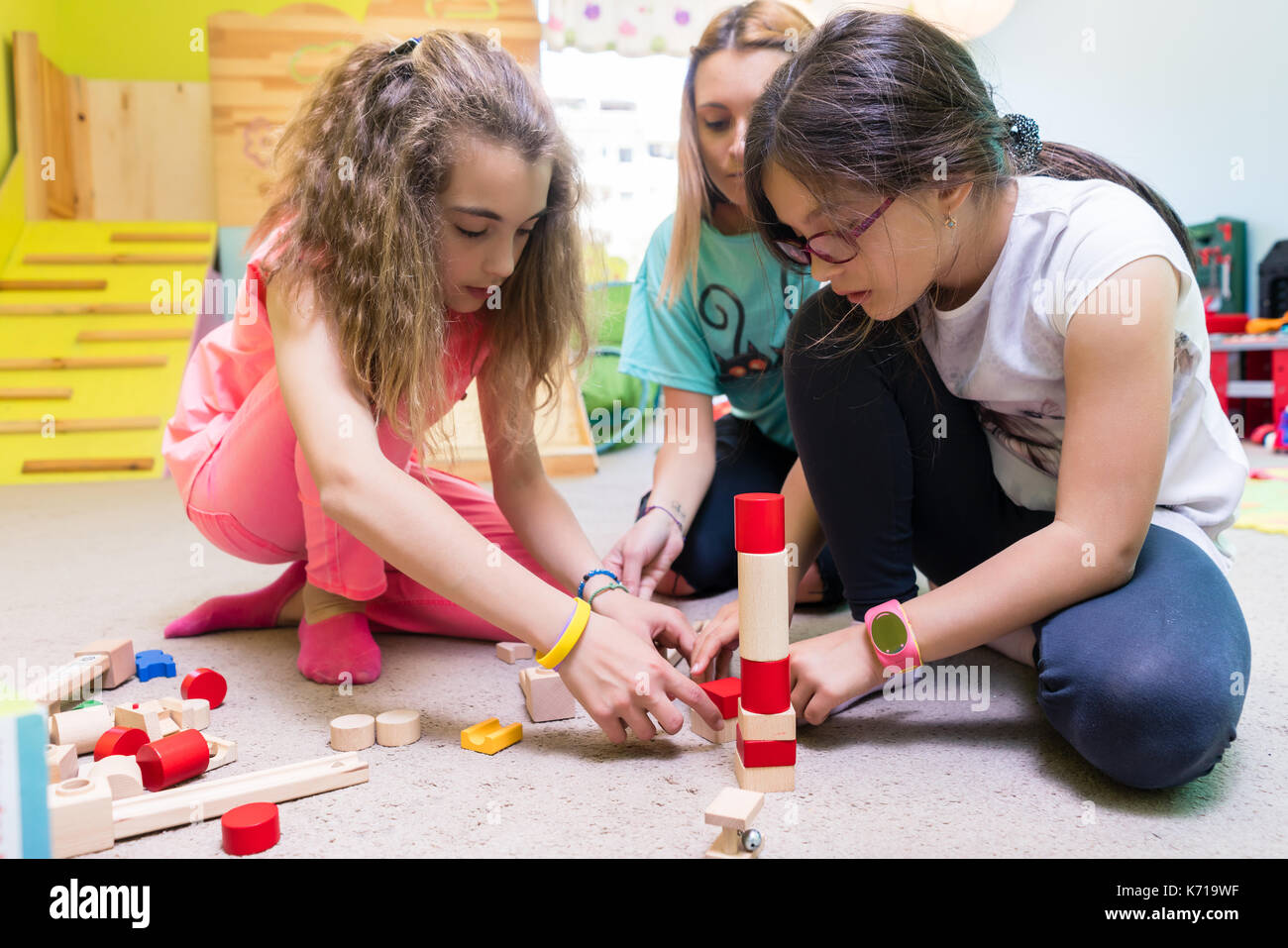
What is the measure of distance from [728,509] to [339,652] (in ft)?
2.02

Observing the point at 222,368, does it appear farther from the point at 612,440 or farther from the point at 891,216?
the point at 612,440

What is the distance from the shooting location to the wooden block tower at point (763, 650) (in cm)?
73

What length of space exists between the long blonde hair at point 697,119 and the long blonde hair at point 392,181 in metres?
0.31

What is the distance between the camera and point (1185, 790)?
77cm

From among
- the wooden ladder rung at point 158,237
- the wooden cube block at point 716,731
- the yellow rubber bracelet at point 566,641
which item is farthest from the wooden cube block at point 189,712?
the wooden ladder rung at point 158,237

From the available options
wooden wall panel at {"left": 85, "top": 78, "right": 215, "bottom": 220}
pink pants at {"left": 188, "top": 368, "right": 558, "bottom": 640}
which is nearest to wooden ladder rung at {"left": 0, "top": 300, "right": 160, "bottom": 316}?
wooden wall panel at {"left": 85, "top": 78, "right": 215, "bottom": 220}

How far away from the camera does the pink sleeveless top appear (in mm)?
1089

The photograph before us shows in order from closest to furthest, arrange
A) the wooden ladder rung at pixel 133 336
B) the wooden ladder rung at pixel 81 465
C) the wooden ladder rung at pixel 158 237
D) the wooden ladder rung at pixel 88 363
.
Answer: the wooden ladder rung at pixel 81 465
the wooden ladder rung at pixel 88 363
the wooden ladder rung at pixel 133 336
the wooden ladder rung at pixel 158 237

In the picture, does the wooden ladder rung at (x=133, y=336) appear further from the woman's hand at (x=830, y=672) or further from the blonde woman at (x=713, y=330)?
the woman's hand at (x=830, y=672)

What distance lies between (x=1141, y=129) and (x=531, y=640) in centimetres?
368

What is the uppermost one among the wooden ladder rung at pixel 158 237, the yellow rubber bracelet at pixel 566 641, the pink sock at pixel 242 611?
the wooden ladder rung at pixel 158 237

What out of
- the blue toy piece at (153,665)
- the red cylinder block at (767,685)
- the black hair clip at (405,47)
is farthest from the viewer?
the blue toy piece at (153,665)

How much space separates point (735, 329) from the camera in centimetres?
140
